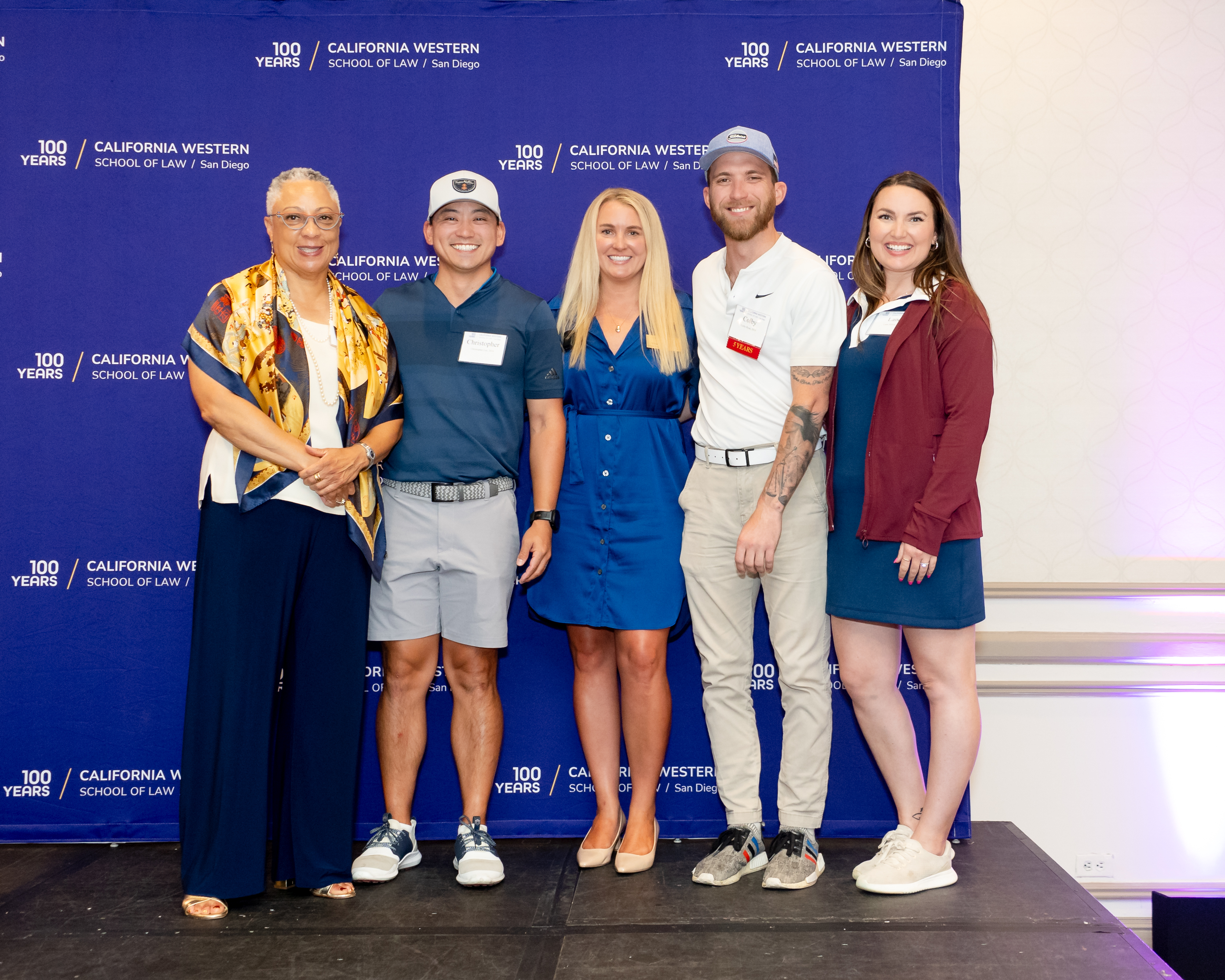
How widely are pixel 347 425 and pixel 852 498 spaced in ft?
4.43

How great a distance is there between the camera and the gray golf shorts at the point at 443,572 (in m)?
2.53

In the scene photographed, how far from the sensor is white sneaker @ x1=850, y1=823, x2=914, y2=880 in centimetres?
248

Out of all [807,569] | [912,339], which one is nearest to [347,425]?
[807,569]

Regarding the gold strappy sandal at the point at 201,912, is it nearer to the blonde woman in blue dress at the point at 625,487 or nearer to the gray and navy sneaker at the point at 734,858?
the blonde woman in blue dress at the point at 625,487

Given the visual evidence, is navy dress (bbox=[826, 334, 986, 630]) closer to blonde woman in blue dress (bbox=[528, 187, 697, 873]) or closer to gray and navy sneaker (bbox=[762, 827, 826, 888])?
blonde woman in blue dress (bbox=[528, 187, 697, 873])

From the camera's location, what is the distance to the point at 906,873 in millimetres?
2436

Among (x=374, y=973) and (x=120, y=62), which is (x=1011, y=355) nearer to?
(x=374, y=973)

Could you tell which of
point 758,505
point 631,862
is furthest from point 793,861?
point 758,505

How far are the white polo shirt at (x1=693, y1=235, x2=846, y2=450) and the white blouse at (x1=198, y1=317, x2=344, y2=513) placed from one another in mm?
1005

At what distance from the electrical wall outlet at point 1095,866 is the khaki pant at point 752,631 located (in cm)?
133

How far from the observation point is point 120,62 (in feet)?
9.89

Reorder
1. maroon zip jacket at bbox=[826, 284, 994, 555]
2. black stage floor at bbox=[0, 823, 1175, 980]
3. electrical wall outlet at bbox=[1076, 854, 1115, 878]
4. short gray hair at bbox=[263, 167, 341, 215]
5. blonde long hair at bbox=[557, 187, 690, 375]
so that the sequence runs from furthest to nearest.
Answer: electrical wall outlet at bbox=[1076, 854, 1115, 878] < blonde long hair at bbox=[557, 187, 690, 375] < short gray hair at bbox=[263, 167, 341, 215] < maroon zip jacket at bbox=[826, 284, 994, 555] < black stage floor at bbox=[0, 823, 1175, 980]

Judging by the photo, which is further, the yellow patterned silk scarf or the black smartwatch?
the black smartwatch

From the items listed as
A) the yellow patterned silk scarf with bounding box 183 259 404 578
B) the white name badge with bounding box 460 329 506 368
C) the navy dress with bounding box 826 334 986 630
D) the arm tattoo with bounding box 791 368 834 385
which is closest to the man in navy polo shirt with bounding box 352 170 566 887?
the white name badge with bounding box 460 329 506 368
